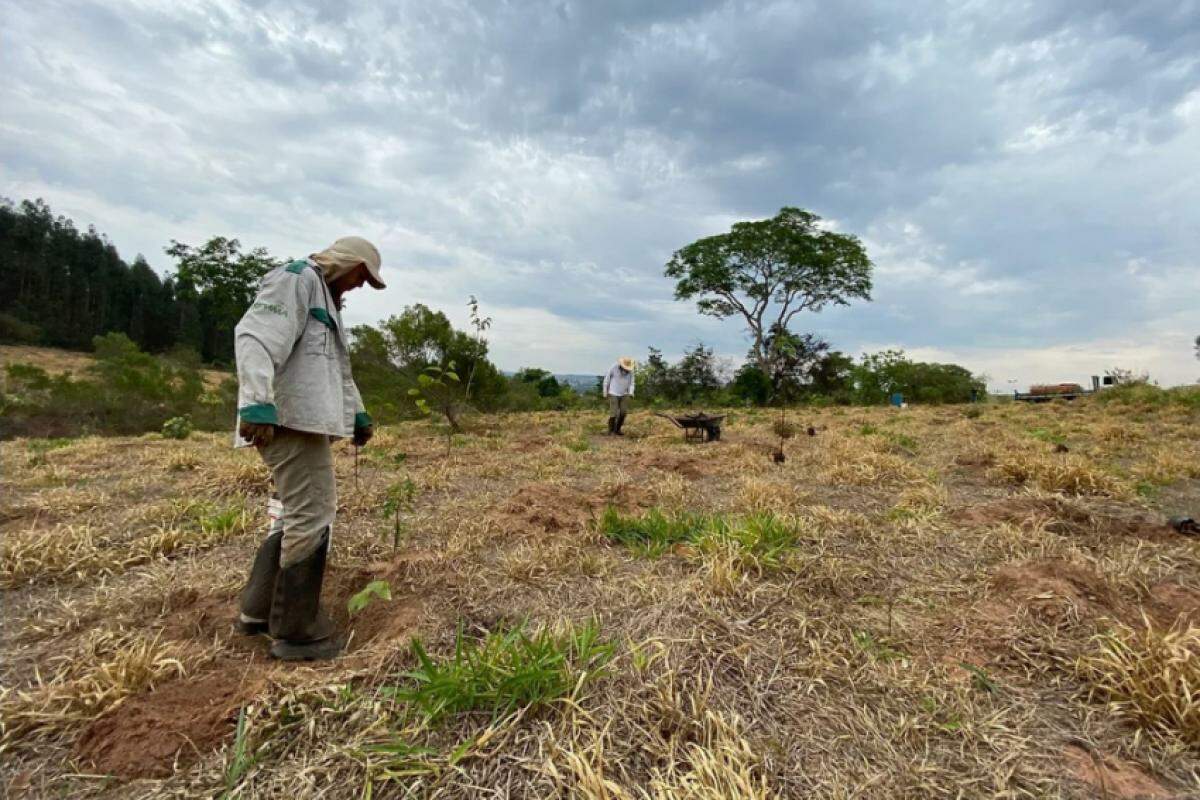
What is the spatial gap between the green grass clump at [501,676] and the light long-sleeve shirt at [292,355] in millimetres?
1012

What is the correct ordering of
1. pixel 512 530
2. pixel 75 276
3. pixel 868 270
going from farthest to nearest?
pixel 75 276
pixel 868 270
pixel 512 530

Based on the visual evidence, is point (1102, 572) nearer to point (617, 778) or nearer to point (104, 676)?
point (617, 778)

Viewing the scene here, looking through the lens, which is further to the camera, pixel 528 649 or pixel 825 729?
pixel 528 649

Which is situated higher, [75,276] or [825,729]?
[75,276]

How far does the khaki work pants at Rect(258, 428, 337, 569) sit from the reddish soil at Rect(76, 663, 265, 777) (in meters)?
0.52

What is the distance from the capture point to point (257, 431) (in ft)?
6.26

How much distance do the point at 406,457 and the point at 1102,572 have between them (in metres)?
6.57

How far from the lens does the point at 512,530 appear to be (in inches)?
142

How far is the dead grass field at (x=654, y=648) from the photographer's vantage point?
4.81 ft

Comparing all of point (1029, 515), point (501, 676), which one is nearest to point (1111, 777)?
point (501, 676)

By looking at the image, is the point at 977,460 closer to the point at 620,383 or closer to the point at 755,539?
the point at 755,539

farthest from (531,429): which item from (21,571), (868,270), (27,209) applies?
(27,209)

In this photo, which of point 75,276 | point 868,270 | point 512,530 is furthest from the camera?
point 75,276

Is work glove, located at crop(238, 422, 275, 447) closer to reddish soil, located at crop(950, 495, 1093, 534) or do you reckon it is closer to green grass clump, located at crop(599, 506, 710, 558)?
green grass clump, located at crop(599, 506, 710, 558)
